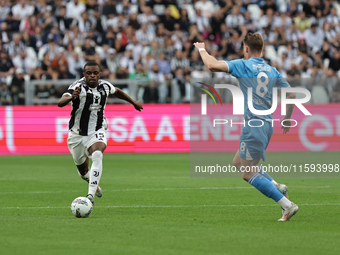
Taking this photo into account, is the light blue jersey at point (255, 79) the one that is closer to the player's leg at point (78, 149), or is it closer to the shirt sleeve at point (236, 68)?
the shirt sleeve at point (236, 68)

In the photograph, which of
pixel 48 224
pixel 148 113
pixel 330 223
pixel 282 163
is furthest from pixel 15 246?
pixel 148 113

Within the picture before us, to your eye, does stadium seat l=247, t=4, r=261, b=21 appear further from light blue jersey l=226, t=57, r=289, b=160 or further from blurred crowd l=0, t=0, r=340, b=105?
light blue jersey l=226, t=57, r=289, b=160

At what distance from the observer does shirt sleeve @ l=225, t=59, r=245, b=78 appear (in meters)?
7.32

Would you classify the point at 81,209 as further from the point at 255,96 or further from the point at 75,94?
the point at 255,96

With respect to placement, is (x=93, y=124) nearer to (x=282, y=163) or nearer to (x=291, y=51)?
(x=282, y=163)

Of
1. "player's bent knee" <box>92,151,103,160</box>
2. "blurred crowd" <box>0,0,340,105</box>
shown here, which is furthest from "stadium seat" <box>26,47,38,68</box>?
"player's bent knee" <box>92,151,103,160</box>

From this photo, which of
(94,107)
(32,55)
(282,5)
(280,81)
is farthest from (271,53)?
(280,81)

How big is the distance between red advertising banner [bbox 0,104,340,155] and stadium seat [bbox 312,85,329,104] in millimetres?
173

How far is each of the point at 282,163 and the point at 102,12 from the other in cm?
1079

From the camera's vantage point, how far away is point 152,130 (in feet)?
61.3

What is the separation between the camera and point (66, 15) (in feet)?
74.4

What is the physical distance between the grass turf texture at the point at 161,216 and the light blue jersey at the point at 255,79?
1391 millimetres

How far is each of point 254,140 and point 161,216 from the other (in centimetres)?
158

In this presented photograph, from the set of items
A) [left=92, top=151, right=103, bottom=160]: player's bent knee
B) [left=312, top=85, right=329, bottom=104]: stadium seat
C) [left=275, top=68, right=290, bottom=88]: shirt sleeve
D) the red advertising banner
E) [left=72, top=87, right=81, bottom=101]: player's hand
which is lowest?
the red advertising banner
